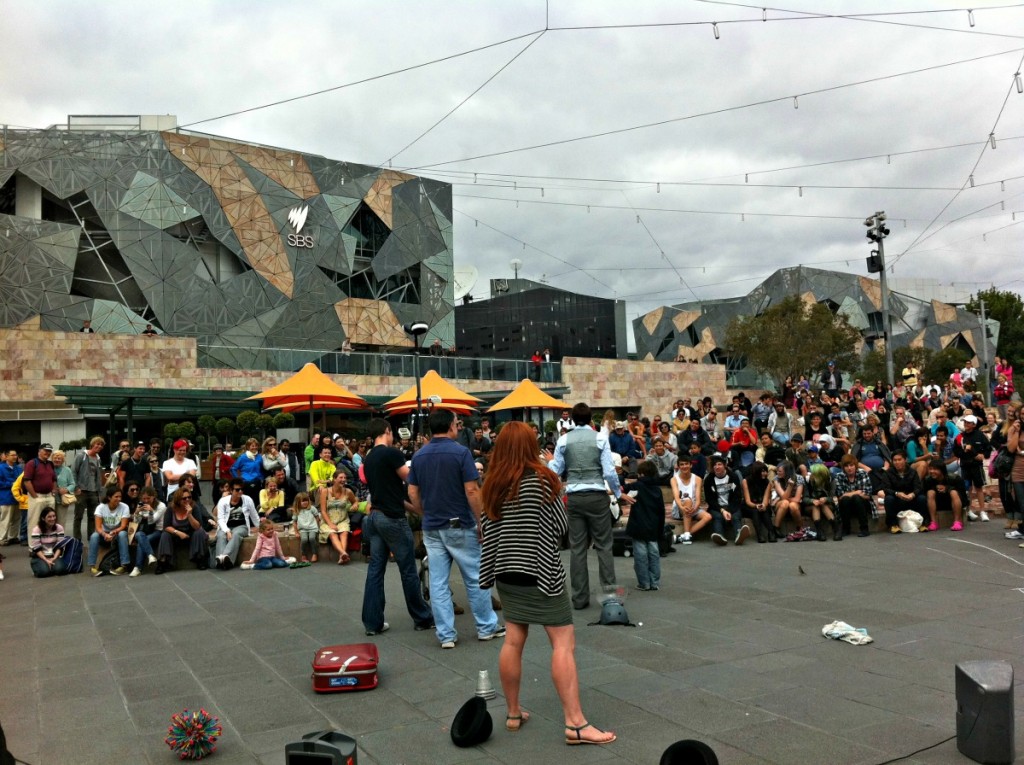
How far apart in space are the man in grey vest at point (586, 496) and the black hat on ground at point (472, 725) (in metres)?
3.24

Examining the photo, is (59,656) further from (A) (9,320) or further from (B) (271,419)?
(A) (9,320)

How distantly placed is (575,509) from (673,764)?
13.2 ft

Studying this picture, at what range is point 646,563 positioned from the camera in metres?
8.48

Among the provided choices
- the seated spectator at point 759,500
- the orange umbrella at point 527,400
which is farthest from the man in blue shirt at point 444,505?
the orange umbrella at point 527,400

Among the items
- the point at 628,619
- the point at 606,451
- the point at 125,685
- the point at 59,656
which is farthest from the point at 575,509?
the point at 59,656

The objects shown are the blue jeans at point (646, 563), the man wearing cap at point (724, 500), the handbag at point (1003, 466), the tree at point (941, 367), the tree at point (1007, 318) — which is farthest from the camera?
the tree at point (1007, 318)

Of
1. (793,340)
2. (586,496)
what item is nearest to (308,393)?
(586,496)

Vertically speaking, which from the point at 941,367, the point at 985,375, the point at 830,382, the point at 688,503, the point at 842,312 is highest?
the point at 842,312

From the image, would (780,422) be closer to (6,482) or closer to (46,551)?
(46,551)

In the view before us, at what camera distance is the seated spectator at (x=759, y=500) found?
39.5 feet

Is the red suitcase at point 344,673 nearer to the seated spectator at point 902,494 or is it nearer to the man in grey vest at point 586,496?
the man in grey vest at point 586,496

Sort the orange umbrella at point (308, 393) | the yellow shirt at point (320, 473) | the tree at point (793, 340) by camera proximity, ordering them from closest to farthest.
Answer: the yellow shirt at point (320, 473) < the orange umbrella at point (308, 393) < the tree at point (793, 340)

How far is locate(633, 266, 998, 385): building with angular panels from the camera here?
61.9m

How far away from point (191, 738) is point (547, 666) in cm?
241
